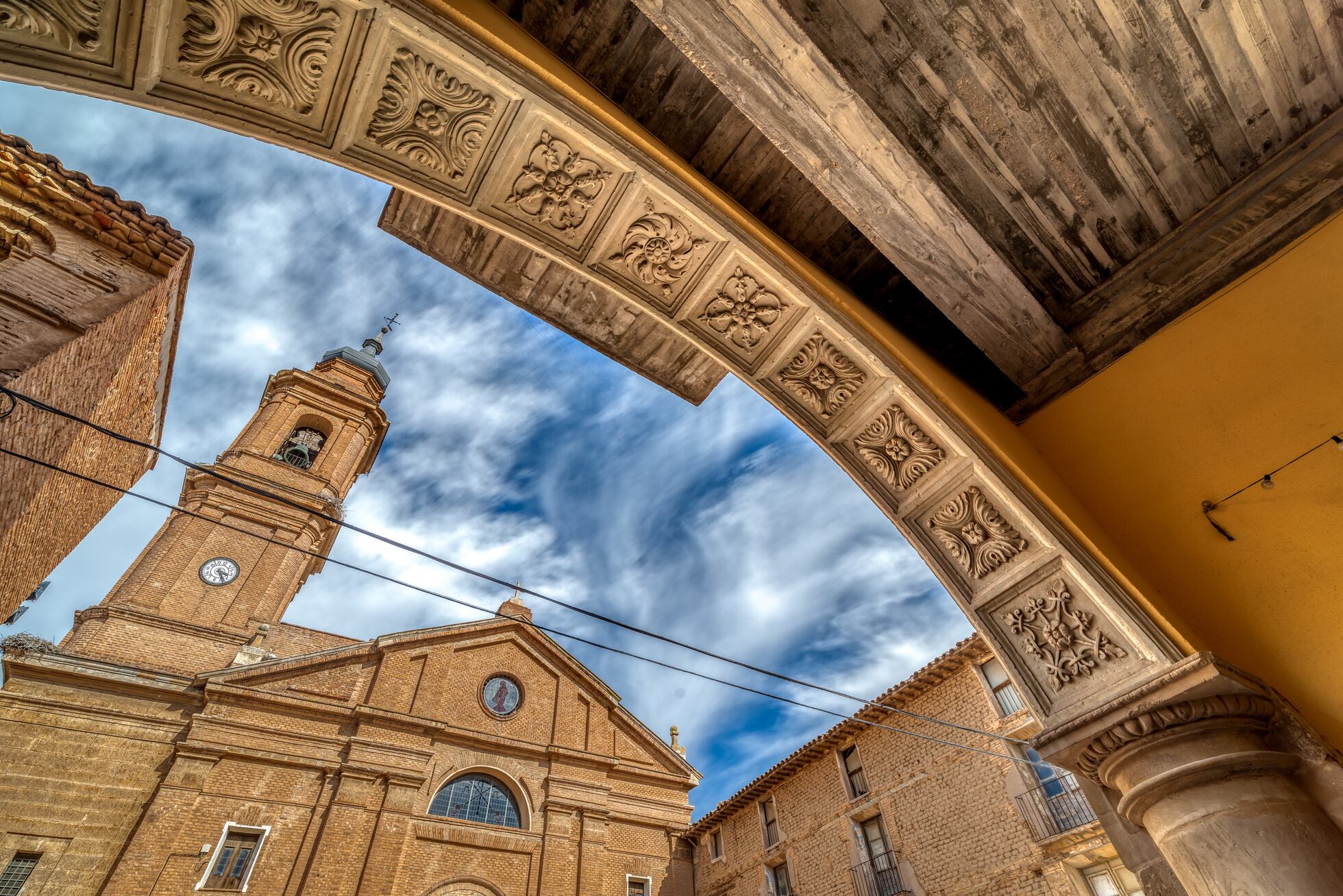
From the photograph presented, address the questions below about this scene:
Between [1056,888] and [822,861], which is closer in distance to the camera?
[1056,888]

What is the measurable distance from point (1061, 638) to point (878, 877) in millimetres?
13870

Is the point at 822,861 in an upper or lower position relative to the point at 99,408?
lower

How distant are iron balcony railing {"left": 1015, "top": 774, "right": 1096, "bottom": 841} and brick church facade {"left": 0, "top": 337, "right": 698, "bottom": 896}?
10.6 metres

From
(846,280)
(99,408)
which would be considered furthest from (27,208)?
(846,280)

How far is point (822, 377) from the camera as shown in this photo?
3596 mm

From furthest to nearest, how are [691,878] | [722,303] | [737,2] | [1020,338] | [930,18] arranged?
[691,878], [1020,338], [722,303], [930,18], [737,2]

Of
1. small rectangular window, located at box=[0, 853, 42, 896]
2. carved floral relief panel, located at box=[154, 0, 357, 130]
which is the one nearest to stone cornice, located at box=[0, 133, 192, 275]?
carved floral relief panel, located at box=[154, 0, 357, 130]

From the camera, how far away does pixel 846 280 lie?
159 inches

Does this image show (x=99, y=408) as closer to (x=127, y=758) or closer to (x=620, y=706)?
(x=127, y=758)

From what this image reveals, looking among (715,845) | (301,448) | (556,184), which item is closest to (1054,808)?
(715,845)

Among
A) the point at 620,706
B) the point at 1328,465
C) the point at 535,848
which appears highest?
the point at 620,706

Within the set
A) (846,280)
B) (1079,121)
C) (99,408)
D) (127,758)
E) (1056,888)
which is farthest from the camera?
(127,758)

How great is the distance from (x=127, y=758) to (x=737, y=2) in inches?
735

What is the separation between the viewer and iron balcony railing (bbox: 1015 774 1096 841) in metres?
10.8
